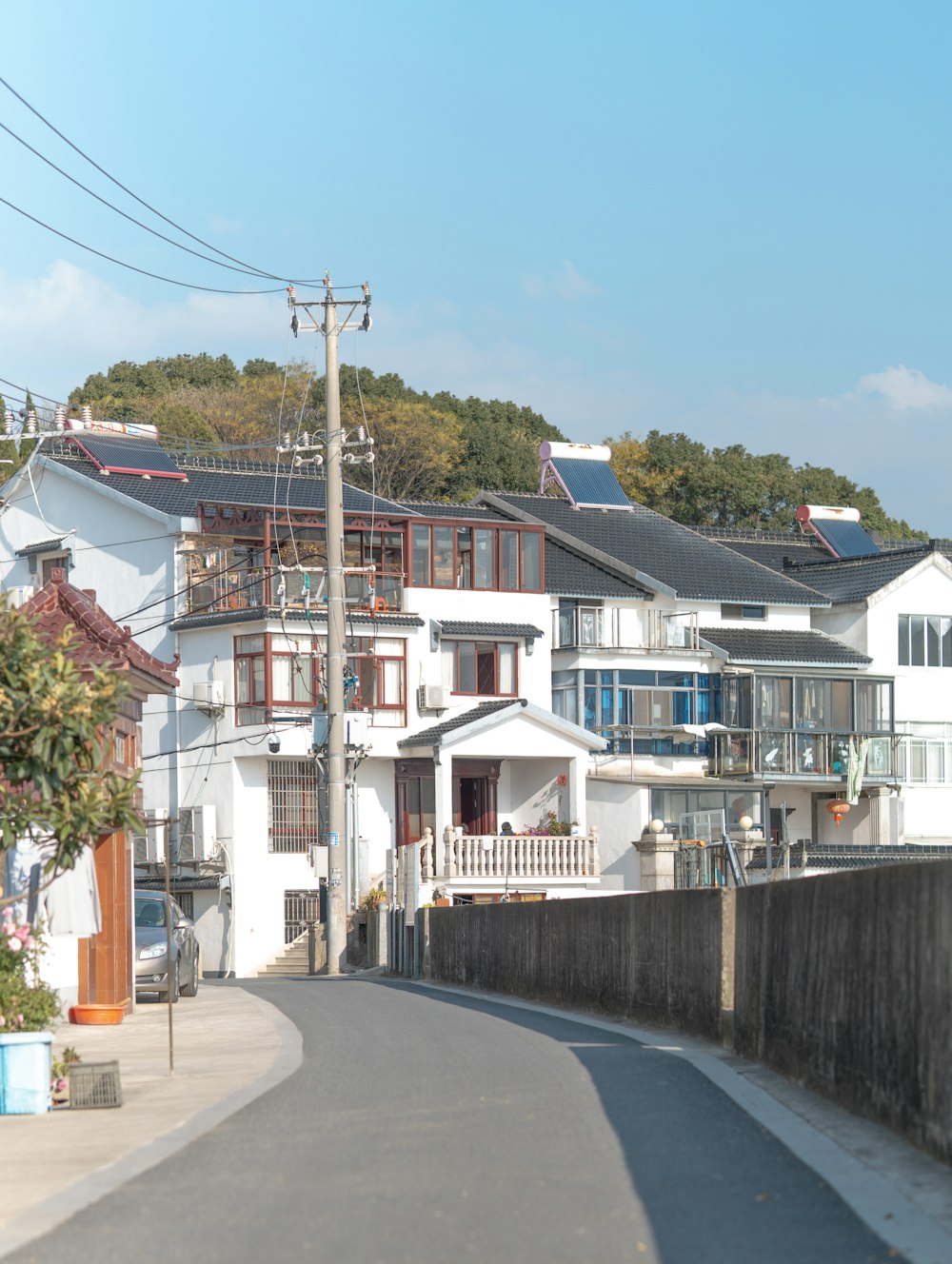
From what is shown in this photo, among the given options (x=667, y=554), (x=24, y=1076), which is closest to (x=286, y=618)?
(x=667, y=554)

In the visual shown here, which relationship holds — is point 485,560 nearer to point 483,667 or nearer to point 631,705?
point 483,667

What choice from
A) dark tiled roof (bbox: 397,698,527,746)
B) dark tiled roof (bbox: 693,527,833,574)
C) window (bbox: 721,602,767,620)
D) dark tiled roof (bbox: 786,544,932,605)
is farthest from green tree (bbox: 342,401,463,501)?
dark tiled roof (bbox: 397,698,527,746)

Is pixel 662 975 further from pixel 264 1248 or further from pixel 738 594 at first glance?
pixel 738 594

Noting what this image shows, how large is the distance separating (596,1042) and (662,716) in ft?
127

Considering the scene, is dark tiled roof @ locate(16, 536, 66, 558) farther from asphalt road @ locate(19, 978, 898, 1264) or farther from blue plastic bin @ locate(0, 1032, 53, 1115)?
blue plastic bin @ locate(0, 1032, 53, 1115)

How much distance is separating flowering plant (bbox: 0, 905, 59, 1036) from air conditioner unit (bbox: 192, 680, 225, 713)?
118 feet

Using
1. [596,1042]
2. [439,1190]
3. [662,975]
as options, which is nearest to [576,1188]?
[439,1190]

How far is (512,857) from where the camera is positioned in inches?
1941

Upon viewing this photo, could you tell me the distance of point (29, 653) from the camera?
1350 centimetres

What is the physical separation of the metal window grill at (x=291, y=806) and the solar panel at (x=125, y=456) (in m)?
10.3

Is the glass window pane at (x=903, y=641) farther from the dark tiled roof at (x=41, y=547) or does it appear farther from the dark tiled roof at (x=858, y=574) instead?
the dark tiled roof at (x=41, y=547)

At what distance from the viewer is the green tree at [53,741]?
13281mm

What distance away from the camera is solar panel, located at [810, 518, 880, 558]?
68.9 meters

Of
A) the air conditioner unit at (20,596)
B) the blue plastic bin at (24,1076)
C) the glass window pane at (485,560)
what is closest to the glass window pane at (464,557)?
the glass window pane at (485,560)
